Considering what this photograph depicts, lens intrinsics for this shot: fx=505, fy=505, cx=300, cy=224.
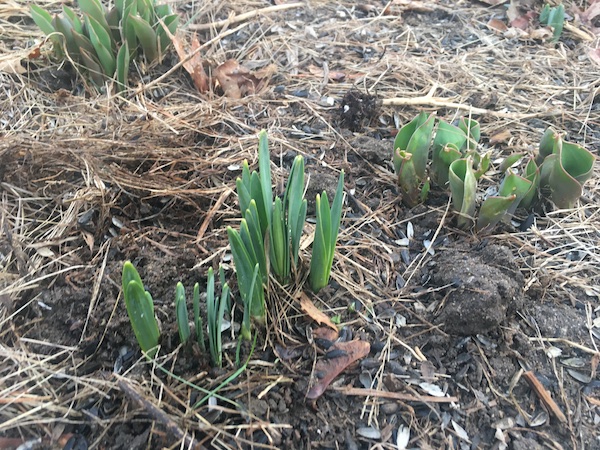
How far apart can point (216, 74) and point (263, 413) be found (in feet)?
5.71

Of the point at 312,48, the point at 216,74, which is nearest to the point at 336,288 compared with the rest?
the point at 216,74

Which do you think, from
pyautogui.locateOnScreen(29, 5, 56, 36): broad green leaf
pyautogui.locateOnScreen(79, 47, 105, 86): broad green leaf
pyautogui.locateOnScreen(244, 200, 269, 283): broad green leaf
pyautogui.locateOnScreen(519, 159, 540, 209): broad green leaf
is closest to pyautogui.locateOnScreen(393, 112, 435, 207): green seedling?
pyautogui.locateOnScreen(519, 159, 540, 209): broad green leaf

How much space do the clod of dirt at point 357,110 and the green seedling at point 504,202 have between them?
757 mm

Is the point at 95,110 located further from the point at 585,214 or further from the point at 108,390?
the point at 585,214

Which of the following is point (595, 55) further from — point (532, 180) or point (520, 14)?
point (532, 180)

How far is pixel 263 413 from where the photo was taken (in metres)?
1.35

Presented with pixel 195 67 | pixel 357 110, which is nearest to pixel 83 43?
pixel 195 67

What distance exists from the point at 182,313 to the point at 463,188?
1066 millimetres

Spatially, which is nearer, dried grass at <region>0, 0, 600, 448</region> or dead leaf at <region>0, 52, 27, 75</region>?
dried grass at <region>0, 0, 600, 448</region>

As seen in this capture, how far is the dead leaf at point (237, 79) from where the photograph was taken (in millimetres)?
2494

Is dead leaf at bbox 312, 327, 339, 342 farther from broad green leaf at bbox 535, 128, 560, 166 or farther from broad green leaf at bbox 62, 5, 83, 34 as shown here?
broad green leaf at bbox 62, 5, 83, 34

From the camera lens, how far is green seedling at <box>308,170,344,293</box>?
1.37 metres

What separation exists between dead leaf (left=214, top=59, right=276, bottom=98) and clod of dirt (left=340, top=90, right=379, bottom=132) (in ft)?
1.59

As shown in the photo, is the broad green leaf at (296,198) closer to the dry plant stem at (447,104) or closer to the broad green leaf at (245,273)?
the broad green leaf at (245,273)
